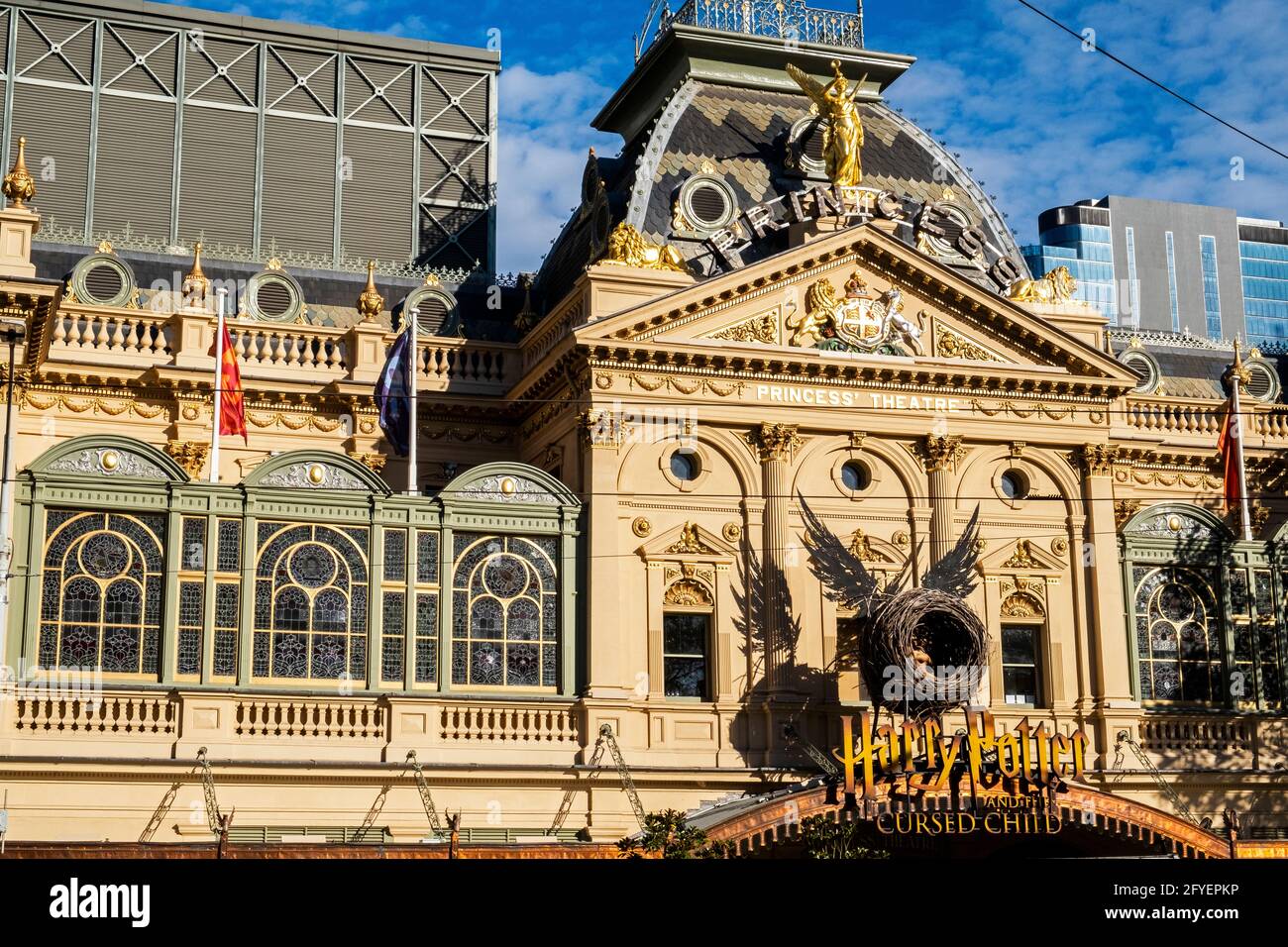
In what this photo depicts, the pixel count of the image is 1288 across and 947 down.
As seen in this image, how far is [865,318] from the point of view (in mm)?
45531

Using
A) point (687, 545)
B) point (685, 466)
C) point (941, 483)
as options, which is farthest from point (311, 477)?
point (941, 483)

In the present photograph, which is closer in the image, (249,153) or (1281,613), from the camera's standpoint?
(1281,613)

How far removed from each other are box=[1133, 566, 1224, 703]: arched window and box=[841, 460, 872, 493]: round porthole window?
6.83 meters

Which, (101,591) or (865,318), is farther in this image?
(865,318)

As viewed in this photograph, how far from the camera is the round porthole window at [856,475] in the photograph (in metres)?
45.5

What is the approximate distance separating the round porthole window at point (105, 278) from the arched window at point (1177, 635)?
25384mm

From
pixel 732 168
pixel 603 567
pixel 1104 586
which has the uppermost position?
pixel 732 168

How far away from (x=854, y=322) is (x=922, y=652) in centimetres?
834

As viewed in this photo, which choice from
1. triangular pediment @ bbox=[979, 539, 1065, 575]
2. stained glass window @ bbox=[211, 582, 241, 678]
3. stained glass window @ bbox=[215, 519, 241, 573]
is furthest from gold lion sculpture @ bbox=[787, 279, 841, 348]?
stained glass window @ bbox=[211, 582, 241, 678]

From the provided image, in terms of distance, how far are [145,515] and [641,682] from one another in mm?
11142

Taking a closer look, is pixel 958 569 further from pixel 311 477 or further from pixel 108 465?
pixel 108 465

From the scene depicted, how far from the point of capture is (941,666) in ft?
137

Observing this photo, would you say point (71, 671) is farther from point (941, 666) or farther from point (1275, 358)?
point (1275, 358)
